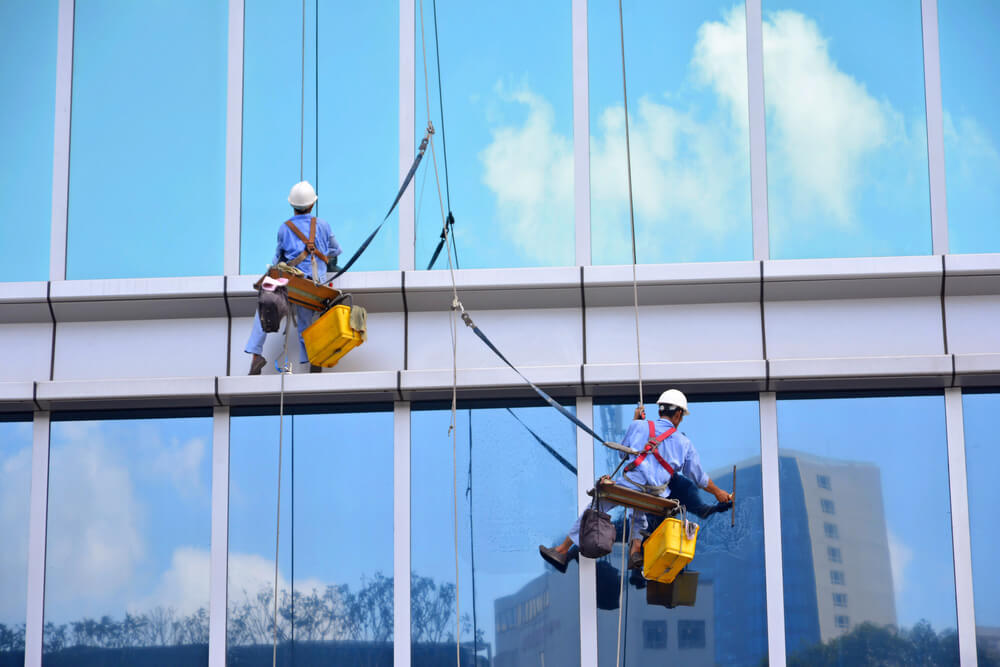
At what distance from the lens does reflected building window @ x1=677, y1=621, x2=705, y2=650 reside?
10.5 metres

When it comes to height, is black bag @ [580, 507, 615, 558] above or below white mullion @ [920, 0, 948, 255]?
below

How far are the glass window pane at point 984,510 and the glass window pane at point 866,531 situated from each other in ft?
0.59

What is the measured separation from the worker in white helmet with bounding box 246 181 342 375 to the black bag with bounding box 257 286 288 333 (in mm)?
187

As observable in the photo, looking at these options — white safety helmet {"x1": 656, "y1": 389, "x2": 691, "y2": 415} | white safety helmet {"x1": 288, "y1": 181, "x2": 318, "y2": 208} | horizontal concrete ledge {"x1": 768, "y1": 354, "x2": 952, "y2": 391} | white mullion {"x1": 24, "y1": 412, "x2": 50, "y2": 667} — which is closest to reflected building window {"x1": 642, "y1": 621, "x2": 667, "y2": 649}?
white safety helmet {"x1": 656, "y1": 389, "x2": 691, "y2": 415}

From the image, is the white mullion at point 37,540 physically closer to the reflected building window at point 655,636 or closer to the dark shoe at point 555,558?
the dark shoe at point 555,558

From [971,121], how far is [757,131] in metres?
1.69

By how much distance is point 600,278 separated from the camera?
35.7 ft

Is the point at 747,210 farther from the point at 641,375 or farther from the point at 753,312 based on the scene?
the point at 641,375

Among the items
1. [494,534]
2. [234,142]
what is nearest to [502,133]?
[234,142]

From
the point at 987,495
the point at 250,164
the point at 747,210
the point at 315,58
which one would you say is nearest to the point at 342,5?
the point at 315,58

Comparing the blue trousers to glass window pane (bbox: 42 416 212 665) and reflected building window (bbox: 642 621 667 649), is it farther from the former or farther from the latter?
reflected building window (bbox: 642 621 667 649)

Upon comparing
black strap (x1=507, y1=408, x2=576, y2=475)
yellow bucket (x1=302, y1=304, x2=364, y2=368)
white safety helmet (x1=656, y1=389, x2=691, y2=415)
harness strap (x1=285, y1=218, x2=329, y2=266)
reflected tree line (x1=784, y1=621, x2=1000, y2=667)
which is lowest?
reflected tree line (x1=784, y1=621, x2=1000, y2=667)

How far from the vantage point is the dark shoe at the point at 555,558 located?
10.6 m

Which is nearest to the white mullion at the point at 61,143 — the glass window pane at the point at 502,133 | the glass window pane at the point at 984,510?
the glass window pane at the point at 502,133
